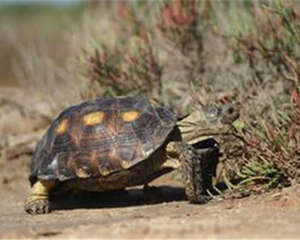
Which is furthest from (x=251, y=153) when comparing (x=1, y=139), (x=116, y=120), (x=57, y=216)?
(x=1, y=139)

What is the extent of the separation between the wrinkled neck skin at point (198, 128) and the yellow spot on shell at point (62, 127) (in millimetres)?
1077

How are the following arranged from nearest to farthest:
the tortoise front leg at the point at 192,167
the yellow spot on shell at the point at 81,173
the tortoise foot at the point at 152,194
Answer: the tortoise front leg at the point at 192,167
the yellow spot on shell at the point at 81,173
the tortoise foot at the point at 152,194

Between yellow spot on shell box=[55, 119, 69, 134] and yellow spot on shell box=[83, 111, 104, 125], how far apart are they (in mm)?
199

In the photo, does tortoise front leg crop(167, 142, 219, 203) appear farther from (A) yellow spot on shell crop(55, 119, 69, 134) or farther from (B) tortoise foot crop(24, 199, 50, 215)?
(B) tortoise foot crop(24, 199, 50, 215)

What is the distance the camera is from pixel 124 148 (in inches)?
295

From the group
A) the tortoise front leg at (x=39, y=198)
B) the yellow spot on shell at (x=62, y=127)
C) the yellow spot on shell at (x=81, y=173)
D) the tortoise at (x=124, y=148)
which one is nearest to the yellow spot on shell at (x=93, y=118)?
the tortoise at (x=124, y=148)

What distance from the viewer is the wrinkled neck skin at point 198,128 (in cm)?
780

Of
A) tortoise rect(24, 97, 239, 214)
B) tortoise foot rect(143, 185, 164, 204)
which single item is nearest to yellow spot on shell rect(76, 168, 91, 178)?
tortoise rect(24, 97, 239, 214)

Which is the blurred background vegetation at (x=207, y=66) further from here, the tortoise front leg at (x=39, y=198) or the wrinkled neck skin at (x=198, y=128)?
the tortoise front leg at (x=39, y=198)

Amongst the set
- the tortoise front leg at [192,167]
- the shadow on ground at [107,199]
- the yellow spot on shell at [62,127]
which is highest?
the yellow spot on shell at [62,127]

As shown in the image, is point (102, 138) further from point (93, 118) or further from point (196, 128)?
point (196, 128)

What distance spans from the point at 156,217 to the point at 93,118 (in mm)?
1624

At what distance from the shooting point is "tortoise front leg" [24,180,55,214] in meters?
7.78

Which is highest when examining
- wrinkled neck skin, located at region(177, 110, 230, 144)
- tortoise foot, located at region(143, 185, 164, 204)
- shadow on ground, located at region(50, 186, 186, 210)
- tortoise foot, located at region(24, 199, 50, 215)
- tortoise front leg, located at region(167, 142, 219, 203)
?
wrinkled neck skin, located at region(177, 110, 230, 144)
